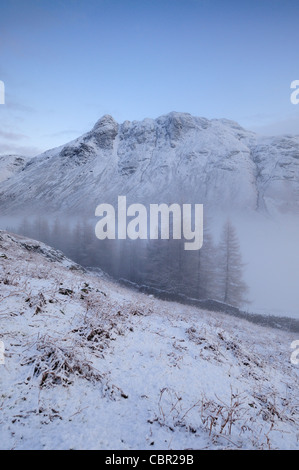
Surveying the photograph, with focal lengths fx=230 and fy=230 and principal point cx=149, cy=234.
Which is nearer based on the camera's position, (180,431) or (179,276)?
(180,431)

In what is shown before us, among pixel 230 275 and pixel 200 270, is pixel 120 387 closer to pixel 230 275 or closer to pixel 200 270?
pixel 200 270

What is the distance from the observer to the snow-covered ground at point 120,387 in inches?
117

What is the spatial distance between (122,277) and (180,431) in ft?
127

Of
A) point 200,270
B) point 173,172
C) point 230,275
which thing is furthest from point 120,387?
point 173,172

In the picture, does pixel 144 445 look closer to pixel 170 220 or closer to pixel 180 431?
pixel 180 431

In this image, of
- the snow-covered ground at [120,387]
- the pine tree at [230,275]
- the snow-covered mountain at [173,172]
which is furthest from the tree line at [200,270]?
the snow-covered mountain at [173,172]

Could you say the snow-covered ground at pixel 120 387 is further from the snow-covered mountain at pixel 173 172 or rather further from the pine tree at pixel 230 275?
the snow-covered mountain at pixel 173 172

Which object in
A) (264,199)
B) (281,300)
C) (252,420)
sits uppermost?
(264,199)

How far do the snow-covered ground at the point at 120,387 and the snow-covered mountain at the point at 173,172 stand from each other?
4041 inches

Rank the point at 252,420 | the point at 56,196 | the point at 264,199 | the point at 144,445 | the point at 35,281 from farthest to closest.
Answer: the point at 56,196 < the point at 264,199 < the point at 35,281 < the point at 252,420 < the point at 144,445

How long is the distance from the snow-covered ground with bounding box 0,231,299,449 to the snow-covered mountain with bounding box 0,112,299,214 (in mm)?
102648

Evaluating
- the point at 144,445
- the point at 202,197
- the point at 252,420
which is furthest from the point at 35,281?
the point at 202,197

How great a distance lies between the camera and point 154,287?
35.0m

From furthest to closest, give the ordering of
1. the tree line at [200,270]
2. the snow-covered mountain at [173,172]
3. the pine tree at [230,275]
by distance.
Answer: the snow-covered mountain at [173,172], the tree line at [200,270], the pine tree at [230,275]
